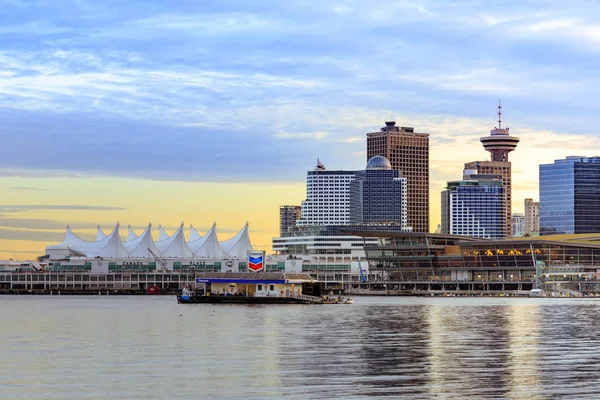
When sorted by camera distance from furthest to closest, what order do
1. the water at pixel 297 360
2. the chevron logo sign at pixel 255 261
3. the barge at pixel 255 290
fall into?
the chevron logo sign at pixel 255 261 → the barge at pixel 255 290 → the water at pixel 297 360

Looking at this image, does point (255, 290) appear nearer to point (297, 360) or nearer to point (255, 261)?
point (255, 261)

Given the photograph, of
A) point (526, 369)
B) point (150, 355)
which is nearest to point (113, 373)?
point (150, 355)

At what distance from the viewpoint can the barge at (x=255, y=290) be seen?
138 metres

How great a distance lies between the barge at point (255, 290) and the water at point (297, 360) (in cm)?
4976

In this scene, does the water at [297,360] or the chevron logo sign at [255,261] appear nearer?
the water at [297,360]

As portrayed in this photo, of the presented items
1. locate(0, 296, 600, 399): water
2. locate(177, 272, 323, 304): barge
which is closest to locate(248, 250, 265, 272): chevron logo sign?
locate(177, 272, 323, 304): barge

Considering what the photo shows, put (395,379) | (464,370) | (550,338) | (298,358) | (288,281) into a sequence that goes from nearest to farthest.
A: (395,379) < (464,370) < (298,358) < (550,338) < (288,281)

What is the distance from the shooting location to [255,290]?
14075 cm

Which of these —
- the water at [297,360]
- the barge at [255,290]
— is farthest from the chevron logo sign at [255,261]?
the water at [297,360]

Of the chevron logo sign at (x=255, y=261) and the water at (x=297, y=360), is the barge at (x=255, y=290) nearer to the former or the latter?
the chevron logo sign at (x=255, y=261)

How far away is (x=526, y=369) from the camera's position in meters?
49.4

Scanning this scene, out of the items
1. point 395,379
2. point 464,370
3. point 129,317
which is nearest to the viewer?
point 395,379

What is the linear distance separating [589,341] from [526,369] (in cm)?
1838

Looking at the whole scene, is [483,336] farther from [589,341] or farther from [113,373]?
[113,373]
